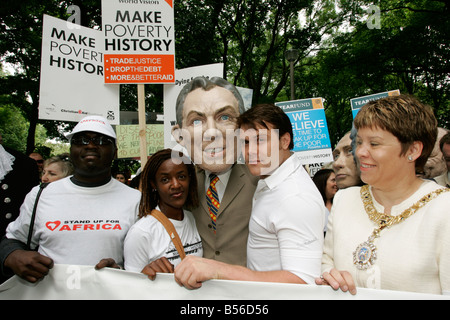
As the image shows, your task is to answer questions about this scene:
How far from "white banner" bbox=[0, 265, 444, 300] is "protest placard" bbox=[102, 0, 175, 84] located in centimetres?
210

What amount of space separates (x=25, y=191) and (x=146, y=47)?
5.63 feet

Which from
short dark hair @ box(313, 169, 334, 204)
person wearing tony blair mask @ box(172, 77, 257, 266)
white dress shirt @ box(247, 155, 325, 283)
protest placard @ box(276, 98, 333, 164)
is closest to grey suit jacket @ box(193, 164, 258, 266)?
person wearing tony blair mask @ box(172, 77, 257, 266)

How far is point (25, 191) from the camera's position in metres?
2.69

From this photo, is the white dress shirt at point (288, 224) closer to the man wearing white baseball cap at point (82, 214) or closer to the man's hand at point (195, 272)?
the man's hand at point (195, 272)

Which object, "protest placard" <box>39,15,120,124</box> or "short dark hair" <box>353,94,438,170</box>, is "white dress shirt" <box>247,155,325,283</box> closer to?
"short dark hair" <box>353,94,438,170</box>

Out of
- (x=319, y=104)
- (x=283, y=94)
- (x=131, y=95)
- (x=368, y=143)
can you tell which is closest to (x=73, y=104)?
(x=368, y=143)

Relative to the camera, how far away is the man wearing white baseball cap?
198 cm

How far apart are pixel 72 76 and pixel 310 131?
3.99 m

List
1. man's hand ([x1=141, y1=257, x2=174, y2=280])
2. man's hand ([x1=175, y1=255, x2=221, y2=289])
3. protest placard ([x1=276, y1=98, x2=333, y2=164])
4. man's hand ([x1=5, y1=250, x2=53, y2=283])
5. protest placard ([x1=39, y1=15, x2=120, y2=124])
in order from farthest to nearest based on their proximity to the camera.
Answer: protest placard ([x1=276, y1=98, x2=333, y2=164]) → protest placard ([x1=39, y1=15, x2=120, y2=124]) → man's hand ([x1=5, y1=250, x2=53, y2=283]) → man's hand ([x1=141, y1=257, x2=174, y2=280]) → man's hand ([x1=175, y1=255, x2=221, y2=289])

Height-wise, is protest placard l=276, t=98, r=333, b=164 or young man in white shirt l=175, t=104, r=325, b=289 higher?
protest placard l=276, t=98, r=333, b=164

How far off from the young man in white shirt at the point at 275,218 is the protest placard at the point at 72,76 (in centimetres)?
217

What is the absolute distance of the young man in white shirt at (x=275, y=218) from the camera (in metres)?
1.48

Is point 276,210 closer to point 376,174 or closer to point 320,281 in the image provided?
point 320,281

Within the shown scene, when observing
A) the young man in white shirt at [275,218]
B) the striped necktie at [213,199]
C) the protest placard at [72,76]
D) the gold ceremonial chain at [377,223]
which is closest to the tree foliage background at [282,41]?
the protest placard at [72,76]
